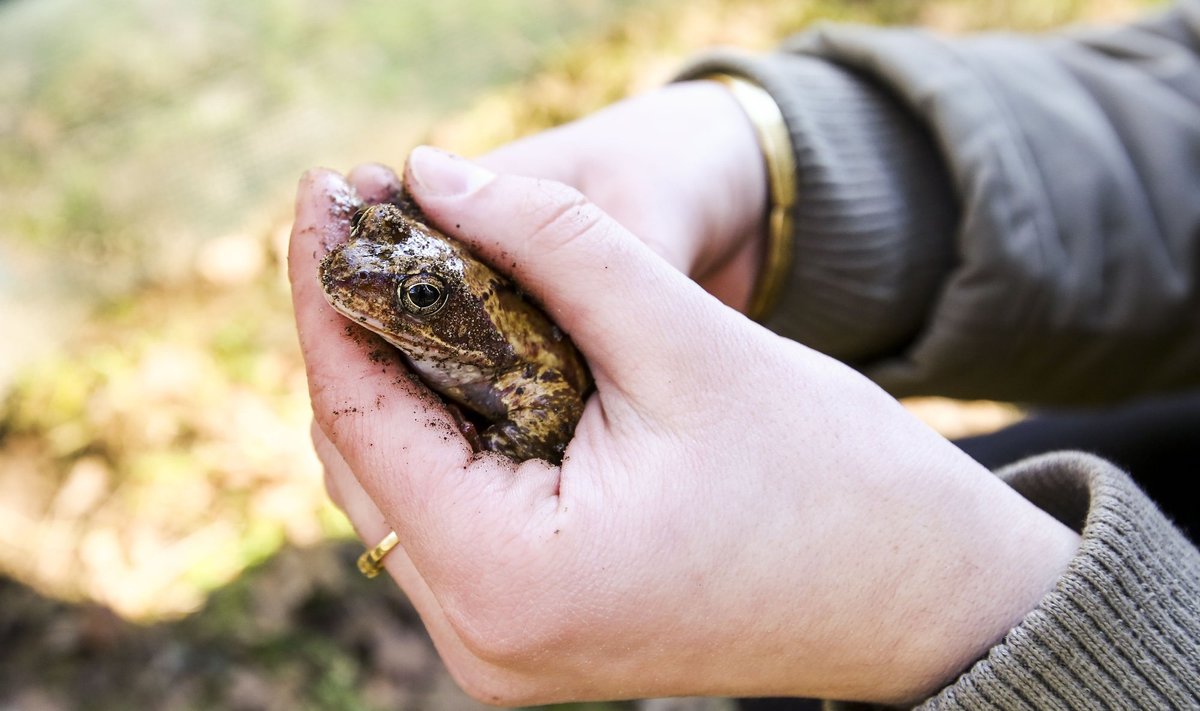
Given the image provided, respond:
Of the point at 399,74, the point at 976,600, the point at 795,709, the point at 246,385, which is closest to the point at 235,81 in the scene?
the point at 399,74

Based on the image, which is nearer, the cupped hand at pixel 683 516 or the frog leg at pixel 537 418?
the cupped hand at pixel 683 516

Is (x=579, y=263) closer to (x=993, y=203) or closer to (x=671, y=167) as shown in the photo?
(x=671, y=167)

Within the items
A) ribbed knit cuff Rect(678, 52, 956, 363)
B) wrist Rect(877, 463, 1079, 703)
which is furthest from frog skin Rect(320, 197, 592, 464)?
ribbed knit cuff Rect(678, 52, 956, 363)

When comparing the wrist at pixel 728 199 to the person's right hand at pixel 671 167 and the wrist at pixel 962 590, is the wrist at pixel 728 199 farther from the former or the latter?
the wrist at pixel 962 590

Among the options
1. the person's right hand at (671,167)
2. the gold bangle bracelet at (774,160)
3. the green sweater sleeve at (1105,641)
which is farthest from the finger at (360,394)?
the gold bangle bracelet at (774,160)

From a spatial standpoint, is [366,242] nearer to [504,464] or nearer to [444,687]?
[504,464]

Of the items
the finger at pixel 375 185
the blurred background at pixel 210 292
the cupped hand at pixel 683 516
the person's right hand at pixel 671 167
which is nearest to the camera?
the cupped hand at pixel 683 516

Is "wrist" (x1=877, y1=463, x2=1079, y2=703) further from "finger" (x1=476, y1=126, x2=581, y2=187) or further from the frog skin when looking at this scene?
"finger" (x1=476, y1=126, x2=581, y2=187)
